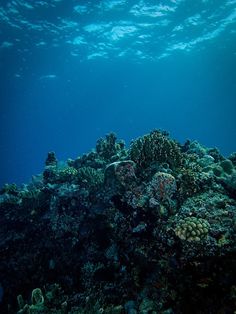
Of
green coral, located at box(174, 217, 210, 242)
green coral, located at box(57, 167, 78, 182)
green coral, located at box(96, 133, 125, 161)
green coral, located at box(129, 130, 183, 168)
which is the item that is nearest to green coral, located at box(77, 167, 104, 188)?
green coral, located at box(57, 167, 78, 182)

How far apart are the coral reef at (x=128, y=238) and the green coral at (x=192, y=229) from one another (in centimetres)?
2

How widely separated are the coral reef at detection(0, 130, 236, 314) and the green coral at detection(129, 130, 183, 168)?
28 millimetres

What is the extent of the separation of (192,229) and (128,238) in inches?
72.7

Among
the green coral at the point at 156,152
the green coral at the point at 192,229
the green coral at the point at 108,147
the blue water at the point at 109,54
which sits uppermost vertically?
the blue water at the point at 109,54

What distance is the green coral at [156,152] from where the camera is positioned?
8.07 meters

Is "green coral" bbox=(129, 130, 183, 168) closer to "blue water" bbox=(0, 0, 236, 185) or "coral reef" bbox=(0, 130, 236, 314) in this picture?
"coral reef" bbox=(0, 130, 236, 314)

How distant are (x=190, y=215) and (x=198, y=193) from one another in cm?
101

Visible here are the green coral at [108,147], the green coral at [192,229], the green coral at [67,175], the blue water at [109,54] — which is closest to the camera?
the green coral at [192,229]

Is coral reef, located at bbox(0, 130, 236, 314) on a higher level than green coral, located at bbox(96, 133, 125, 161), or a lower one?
lower

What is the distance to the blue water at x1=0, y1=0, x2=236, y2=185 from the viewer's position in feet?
86.3

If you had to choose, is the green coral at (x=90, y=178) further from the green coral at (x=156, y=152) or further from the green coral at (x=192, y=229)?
the green coral at (x=192, y=229)

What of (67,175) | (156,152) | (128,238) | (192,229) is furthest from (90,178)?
(192,229)

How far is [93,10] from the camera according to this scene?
25359 millimetres

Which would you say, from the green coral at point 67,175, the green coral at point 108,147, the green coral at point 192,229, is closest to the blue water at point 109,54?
the green coral at point 108,147
